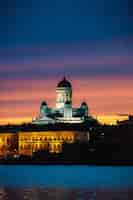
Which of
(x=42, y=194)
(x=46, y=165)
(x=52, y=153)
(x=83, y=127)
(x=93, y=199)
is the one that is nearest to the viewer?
(x=93, y=199)

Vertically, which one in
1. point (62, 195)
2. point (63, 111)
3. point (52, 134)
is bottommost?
point (62, 195)

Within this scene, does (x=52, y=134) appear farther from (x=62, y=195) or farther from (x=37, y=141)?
(x=62, y=195)

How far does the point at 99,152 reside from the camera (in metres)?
58.4

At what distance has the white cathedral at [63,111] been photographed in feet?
229

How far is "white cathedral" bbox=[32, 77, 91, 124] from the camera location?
69875 millimetres

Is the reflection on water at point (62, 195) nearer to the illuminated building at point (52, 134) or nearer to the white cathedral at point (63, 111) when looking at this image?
the illuminated building at point (52, 134)

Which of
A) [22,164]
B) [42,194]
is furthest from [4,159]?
[42,194]

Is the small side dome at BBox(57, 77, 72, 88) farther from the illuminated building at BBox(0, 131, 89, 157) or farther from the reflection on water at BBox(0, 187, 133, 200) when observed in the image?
the reflection on water at BBox(0, 187, 133, 200)

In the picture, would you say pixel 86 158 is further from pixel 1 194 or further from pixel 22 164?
pixel 1 194

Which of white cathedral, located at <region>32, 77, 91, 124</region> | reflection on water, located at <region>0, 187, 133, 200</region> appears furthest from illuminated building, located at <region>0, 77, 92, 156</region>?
reflection on water, located at <region>0, 187, 133, 200</region>

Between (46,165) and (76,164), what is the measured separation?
1.80 metres

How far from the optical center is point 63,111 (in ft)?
231

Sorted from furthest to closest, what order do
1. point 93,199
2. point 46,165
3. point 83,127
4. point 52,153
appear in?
point 83,127, point 52,153, point 46,165, point 93,199

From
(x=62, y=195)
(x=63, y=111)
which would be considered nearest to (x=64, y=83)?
(x=63, y=111)
